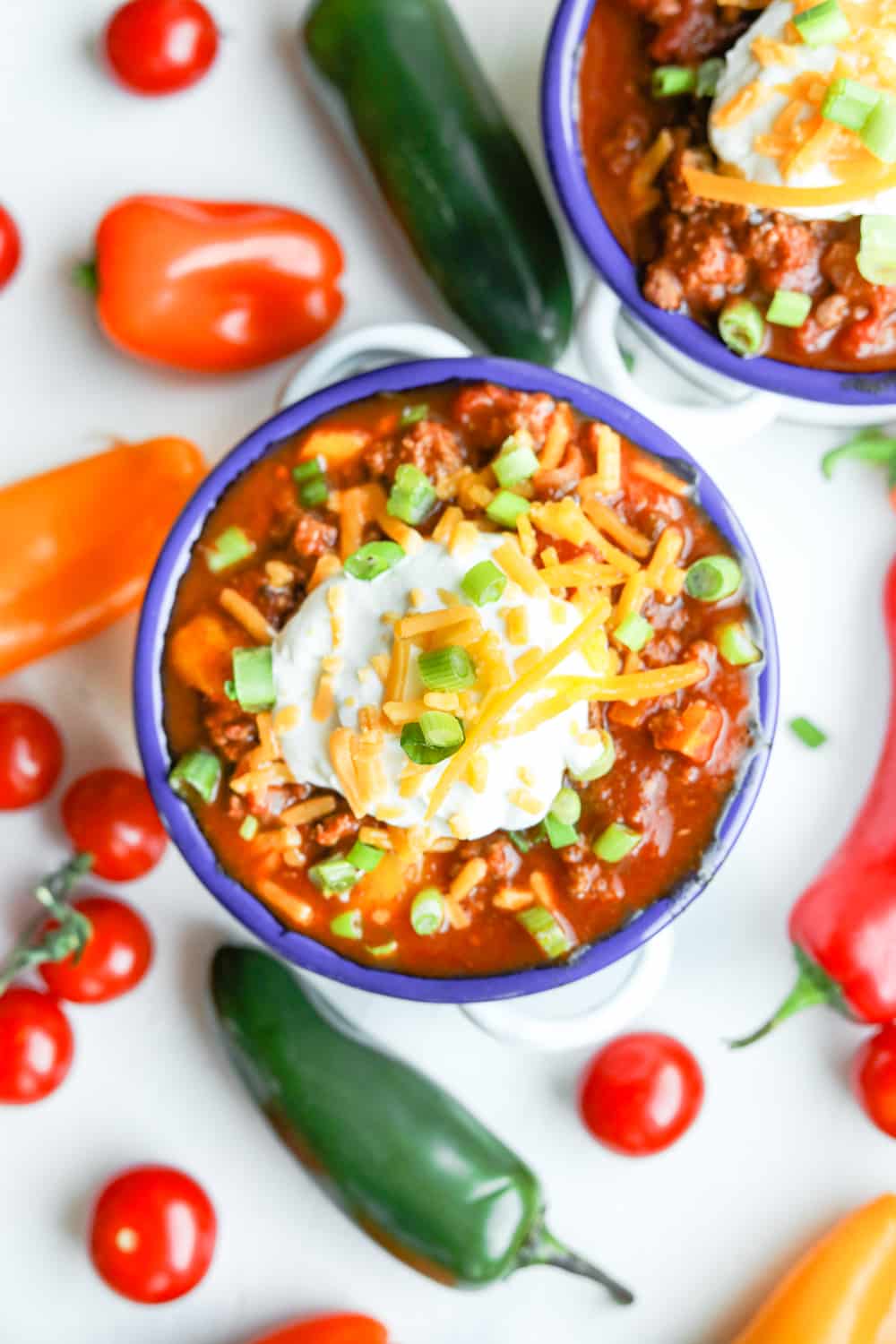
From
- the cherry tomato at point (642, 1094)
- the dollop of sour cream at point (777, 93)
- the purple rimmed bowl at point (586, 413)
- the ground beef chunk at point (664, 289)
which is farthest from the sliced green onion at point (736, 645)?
the cherry tomato at point (642, 1094)

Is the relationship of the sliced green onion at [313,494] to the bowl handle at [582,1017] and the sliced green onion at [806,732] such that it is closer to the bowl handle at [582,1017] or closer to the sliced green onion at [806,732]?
the bowl handle at [582,1017]

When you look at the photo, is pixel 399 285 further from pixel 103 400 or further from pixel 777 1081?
pixel 777 1081

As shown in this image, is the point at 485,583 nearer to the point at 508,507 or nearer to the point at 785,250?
the point at 508,507

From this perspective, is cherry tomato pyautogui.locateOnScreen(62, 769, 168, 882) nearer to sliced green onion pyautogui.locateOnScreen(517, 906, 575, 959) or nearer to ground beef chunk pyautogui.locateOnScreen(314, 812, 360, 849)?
ground beef chunk pyautogui.locateOnScreen(314, 812, 360, 849)

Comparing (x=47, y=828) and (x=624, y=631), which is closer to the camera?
(x=624, y=631)

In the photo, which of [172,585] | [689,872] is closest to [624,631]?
[689,872]

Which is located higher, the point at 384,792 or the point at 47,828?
the point at 384,792

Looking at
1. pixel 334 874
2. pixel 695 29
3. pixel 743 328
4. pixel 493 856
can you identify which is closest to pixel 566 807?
pixel 493 856
